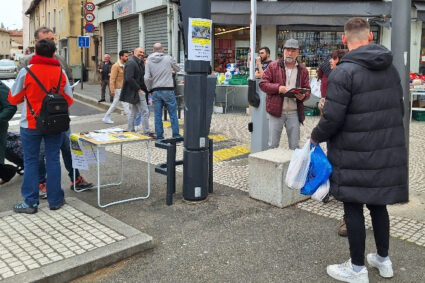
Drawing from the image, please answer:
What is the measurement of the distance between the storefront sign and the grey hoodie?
1347cm

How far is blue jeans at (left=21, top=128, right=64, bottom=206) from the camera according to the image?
4.66 metres

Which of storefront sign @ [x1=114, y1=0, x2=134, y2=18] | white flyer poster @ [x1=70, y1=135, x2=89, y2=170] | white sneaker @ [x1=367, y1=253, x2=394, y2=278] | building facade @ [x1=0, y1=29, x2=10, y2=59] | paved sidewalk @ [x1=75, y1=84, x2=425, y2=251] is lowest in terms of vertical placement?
white sneaker @ [x1=367, y1=253, x2=394, y2=278]

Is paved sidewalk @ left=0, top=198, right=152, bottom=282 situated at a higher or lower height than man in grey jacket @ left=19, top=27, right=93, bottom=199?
lower

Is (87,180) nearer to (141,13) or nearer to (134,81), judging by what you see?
(134,81)

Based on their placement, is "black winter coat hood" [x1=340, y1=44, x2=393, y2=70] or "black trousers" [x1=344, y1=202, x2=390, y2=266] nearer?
"black winter coat hood" [x1=340, y1=44, x2=393, y2=70]

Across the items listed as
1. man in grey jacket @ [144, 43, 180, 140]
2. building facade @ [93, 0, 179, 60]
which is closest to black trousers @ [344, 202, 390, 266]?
man in grey jacket @ [144, 43, 180, 140]

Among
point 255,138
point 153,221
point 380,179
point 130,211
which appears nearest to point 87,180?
point 130,211

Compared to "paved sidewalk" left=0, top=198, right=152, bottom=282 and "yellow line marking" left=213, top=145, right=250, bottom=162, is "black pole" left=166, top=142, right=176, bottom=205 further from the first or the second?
"yellow line marking" left=213, top=145, right=250, bottom=162

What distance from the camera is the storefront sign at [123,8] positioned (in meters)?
21.3

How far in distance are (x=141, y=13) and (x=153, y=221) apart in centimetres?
1722

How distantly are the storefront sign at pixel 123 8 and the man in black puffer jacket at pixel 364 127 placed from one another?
19.2 metres

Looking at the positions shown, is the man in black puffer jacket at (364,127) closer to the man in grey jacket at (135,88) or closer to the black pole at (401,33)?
the black pole at (401,33)

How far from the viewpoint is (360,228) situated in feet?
10.9

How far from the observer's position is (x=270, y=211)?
5.02 meters
